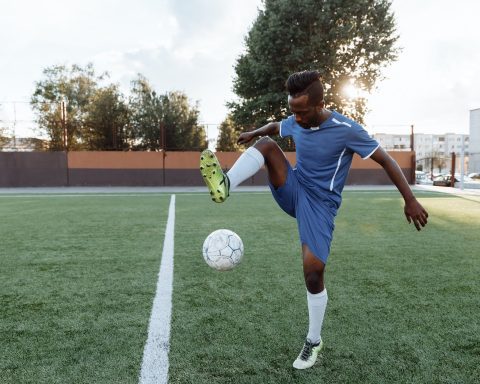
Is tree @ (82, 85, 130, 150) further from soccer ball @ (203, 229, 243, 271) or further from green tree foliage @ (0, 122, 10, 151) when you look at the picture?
soccer ball @ (203, 229, 243, 271)

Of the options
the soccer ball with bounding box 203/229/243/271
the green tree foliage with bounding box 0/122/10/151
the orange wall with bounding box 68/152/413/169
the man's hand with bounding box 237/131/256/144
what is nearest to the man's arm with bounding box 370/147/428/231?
the man's hand with bounding box 237/131/256/144

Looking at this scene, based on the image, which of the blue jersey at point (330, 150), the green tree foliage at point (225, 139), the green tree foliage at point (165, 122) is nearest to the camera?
the blue jersey at point (330, 150)

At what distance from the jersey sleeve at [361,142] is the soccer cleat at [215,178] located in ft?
2.79

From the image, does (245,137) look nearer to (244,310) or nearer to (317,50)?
(244,310)

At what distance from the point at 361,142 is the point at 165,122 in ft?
90.2

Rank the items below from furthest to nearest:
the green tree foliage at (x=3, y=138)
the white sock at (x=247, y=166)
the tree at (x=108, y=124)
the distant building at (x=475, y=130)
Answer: the distant building at (x=475, y=130), the tree at (x=108, y=124), the green tree foliage at (x=3, y=138), the white sock at (x=247, y=166)

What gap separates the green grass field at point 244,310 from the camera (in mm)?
2565

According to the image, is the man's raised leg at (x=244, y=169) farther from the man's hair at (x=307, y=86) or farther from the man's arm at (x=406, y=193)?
the man's arm at (x=406, y=193)

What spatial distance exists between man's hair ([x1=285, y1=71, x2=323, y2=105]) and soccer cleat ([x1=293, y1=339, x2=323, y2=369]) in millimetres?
1544

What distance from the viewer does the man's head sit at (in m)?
2.56

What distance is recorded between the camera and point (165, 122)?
2916 cm

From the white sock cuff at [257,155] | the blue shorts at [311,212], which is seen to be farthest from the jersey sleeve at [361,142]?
the white sock cuff at [257,155]

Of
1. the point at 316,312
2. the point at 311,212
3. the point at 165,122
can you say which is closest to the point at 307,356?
the point at 316,312

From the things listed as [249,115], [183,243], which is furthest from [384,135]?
[183,243]
